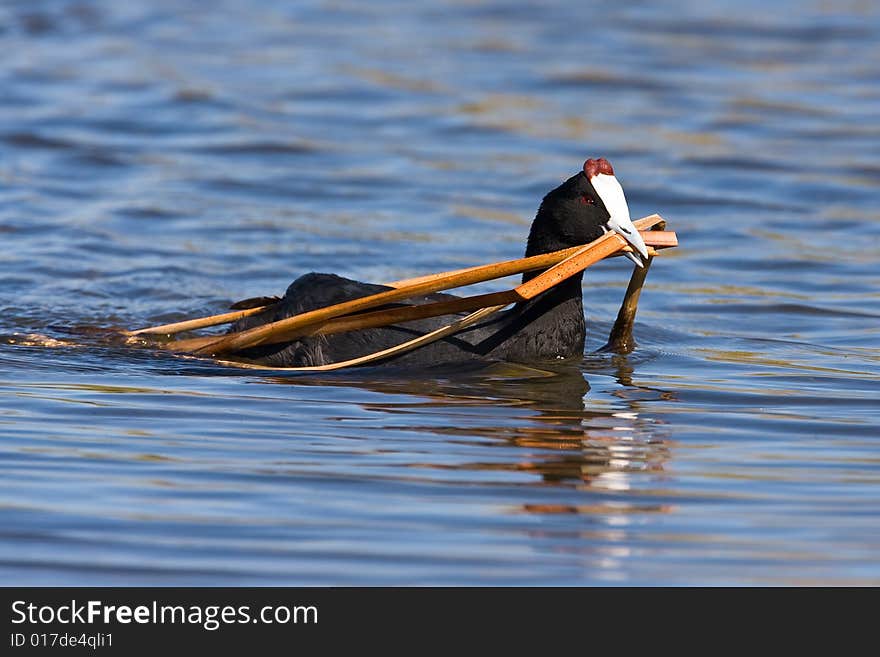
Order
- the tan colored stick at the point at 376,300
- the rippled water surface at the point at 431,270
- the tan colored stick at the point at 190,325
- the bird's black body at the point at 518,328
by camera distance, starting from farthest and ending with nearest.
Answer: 1. the tan colored stick at the point at 190,325
2. the bird's black body at the point at 518,328
3. the tan colored stick at the point at 376,300
4. the rippled water surface at the point at 431,270

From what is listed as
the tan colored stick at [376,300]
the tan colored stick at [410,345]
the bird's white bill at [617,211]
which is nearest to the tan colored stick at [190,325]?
the tan colored stick at [376,300]

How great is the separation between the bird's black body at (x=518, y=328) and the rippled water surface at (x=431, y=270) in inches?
5.4

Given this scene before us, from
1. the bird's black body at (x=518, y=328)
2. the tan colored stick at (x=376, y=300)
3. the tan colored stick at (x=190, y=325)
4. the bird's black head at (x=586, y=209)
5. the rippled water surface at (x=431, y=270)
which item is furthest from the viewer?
the tan colored stick at (x=190, y=325)

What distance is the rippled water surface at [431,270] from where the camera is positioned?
3799 millimetres

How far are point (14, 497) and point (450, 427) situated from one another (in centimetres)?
150

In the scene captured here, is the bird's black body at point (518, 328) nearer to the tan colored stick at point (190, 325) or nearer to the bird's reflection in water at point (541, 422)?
the bird's reflection in water at point (541, 422)

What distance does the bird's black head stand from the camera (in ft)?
18.8

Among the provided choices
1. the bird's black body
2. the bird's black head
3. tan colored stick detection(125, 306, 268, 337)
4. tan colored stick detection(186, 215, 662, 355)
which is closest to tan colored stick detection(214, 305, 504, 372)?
the bird's black body

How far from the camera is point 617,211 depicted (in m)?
5.71

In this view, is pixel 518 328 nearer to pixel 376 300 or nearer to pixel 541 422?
pixel 376 300

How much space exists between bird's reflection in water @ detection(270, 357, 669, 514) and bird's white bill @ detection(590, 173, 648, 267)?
1.85ft

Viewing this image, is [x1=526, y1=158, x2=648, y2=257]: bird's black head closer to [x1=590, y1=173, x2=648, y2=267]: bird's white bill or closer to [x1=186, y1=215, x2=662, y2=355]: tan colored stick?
[x1=590, y1=173, x2=648, y2=267]: bird's white bill

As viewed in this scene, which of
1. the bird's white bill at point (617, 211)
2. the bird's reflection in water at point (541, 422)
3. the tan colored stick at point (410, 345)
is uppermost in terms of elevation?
the bird's white bill at point (617, 211)
